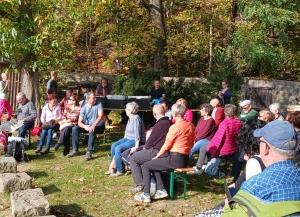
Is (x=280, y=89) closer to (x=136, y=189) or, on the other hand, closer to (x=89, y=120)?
(x=89, y=120)

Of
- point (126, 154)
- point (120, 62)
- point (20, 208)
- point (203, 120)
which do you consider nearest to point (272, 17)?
point (120, 62)

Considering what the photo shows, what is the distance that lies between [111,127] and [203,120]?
16.8 ft

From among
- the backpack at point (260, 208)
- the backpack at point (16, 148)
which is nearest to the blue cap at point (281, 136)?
the backpack at point (260, 208)

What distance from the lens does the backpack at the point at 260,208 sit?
2.54 m

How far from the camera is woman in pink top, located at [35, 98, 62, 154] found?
1052 cm

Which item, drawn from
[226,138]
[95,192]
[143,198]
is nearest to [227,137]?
[226,138]

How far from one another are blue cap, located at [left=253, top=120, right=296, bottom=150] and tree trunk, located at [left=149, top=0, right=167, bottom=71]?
16.0 m

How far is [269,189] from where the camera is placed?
2.62 m

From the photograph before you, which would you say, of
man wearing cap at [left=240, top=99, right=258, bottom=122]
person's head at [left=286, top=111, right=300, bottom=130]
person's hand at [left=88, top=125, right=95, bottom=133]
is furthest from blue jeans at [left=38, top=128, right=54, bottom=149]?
person's head at [left=286, top=111, right=300, bottom=130]

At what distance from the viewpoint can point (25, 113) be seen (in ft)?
35.0

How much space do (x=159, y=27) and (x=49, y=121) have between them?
9.38 metres

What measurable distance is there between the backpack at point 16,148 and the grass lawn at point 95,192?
26cm

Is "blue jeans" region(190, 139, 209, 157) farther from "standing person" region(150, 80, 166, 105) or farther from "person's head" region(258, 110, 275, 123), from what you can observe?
"standing person" region(150, 80, 166, 105)

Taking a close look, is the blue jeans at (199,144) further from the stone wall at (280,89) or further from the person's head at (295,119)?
the stone wall at (280,89)
